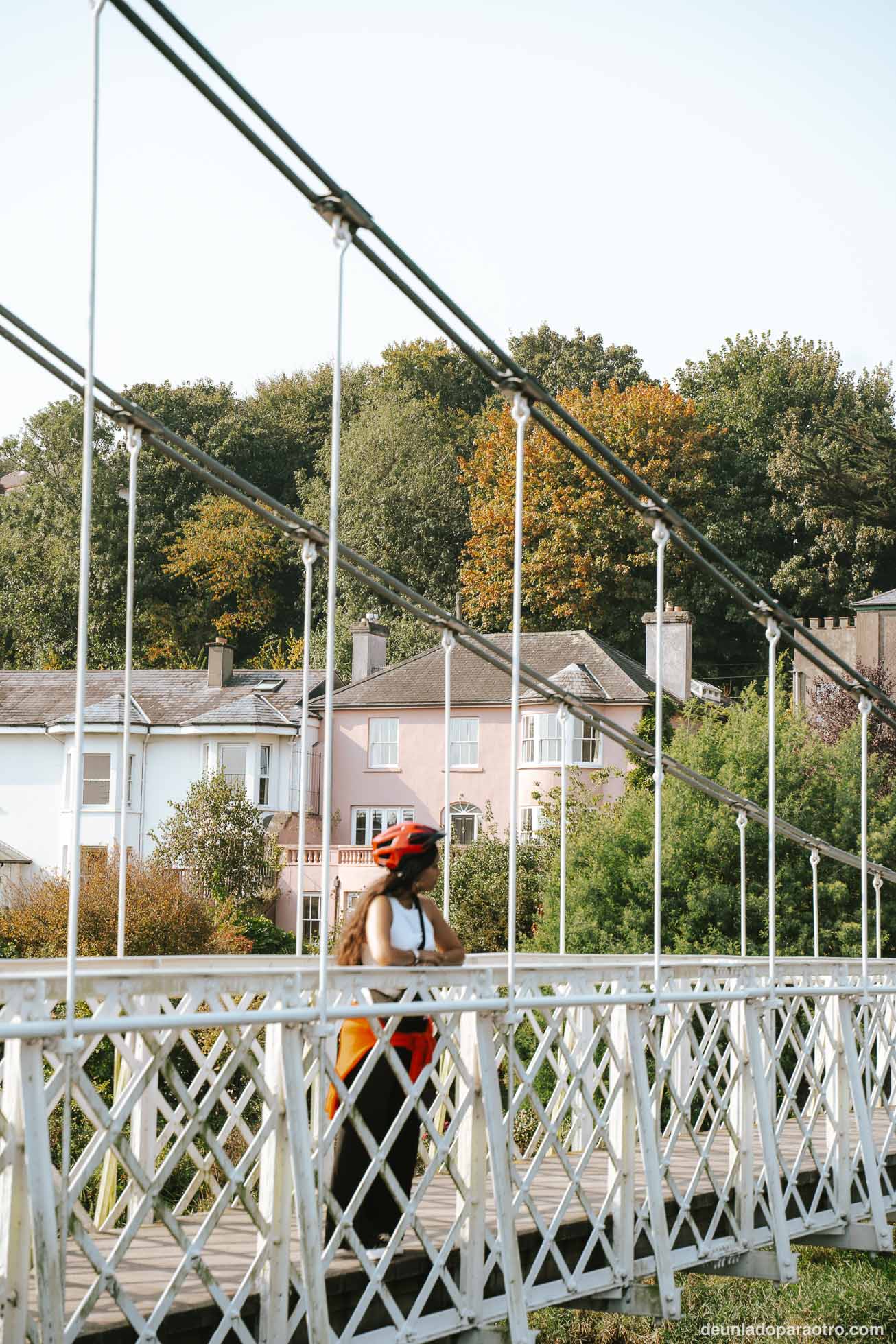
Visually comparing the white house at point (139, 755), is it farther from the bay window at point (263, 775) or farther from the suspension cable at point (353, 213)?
the suspension cable at point (353, 213)

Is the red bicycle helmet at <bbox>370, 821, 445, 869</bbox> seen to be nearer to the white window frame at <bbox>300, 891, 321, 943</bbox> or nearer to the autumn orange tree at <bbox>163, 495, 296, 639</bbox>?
the white window frame at <bbox>300, 891, 321, 943</bbox>

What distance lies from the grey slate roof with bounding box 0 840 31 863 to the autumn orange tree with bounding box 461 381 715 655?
12472mm

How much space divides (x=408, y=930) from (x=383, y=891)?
0.15 meters

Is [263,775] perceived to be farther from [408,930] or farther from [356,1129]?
[356,1129]

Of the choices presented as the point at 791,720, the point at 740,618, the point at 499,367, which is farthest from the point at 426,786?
the point at 499,367

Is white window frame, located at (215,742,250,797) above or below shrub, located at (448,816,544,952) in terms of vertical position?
above

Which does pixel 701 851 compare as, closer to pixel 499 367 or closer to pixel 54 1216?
pixel 499 367

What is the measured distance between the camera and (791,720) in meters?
27.5

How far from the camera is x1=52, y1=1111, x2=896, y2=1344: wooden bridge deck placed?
4.48 meters

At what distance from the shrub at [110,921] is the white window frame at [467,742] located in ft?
45.8

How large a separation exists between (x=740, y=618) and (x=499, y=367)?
34.9 metres

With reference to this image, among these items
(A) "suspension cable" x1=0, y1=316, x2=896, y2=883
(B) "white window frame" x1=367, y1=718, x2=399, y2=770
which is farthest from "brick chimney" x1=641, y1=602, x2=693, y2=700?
(A) "suspension cable" x1=0, y1=316, x2=896, y2=883

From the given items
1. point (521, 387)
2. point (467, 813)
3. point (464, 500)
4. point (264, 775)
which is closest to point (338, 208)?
point (521, 387)

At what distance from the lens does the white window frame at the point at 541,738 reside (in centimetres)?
3694
